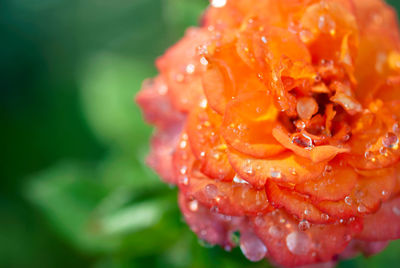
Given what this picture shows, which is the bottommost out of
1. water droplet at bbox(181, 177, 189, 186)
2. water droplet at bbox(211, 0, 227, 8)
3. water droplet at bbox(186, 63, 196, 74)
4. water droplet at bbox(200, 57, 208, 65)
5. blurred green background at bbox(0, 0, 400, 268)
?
blurred green background at bbox(0, 0, 400, 268)

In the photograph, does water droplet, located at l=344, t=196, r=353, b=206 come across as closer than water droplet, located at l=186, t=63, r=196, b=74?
Yes

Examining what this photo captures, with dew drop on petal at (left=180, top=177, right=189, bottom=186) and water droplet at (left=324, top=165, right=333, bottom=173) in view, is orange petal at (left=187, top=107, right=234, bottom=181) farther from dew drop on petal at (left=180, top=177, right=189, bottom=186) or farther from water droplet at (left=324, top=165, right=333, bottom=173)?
water droplet at (left=324, top=165, right=333, bottom=173)

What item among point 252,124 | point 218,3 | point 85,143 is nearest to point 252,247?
point 252,124

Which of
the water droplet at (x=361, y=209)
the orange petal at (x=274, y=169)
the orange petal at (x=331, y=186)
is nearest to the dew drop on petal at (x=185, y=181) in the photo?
the orange petal at (x=274, y=169)

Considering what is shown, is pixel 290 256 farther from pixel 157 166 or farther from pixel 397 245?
pixel 397 245

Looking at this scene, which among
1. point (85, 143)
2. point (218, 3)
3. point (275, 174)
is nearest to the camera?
point (275, 174)

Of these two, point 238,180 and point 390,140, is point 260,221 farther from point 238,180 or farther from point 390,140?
point 390,140

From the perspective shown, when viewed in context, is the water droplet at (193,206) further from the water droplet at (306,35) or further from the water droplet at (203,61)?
the water droplet at (306,35)

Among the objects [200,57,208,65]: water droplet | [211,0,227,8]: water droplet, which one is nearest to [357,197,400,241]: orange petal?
[200,57,208,65]: water droplet
